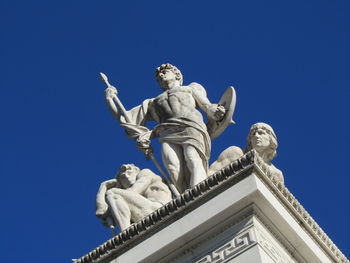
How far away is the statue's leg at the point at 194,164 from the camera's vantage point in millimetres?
14500

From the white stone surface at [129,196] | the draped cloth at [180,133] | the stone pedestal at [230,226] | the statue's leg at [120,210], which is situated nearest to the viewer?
the stone pedestal at [230,226]

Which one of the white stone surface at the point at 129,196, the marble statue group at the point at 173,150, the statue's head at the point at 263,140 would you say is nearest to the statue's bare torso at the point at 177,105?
the marble statue group at the point at 173,150

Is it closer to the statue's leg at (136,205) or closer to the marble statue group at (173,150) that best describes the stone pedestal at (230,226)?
the statue's leg at (136,205)

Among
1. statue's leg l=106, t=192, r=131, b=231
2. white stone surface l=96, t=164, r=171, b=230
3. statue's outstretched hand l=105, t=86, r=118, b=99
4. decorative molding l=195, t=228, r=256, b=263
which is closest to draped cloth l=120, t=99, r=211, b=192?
white stone surface l=96, t=164, r=171, b=230

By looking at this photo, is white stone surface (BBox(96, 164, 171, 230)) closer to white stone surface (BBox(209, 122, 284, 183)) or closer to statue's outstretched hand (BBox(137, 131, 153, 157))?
statue's outstretched hand (BBox(137, 131, 153, 157))

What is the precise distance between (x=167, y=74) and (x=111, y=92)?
1.13 metres

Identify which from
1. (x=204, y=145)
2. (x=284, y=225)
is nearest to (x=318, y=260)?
(x=284, y=225)

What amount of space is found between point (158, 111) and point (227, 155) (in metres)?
1.67

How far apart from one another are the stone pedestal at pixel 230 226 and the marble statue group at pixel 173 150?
138 cm

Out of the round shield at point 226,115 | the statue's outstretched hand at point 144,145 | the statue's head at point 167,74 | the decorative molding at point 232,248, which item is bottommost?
the decorative molding at point 232,248

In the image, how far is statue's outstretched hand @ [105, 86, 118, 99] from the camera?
17.0 meters

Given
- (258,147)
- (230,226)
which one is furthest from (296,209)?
(258,147)

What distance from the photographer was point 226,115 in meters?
15.4

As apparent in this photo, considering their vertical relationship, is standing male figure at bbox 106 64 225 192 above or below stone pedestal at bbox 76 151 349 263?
above
